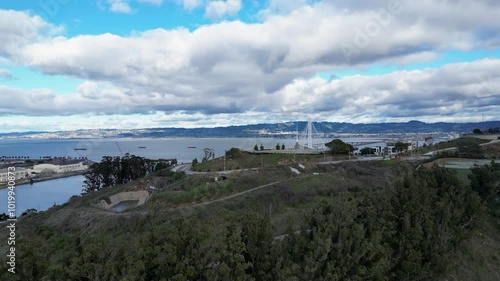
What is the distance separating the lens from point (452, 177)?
811 inches

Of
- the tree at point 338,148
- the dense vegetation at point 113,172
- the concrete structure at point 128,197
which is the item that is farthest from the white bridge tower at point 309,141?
the concrete structure at point 128,197

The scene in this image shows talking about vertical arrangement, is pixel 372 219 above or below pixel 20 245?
below

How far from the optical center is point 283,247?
1063 centimetres

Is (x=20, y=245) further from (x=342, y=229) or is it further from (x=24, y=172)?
(x=24, y=172)

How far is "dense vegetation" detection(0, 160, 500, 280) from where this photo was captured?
786cm

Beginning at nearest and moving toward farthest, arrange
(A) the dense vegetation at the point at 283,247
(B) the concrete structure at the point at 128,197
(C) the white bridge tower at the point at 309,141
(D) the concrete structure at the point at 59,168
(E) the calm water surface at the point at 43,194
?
(A) the dense vegetation at the point at 283,247 → (B) the concrete structure at the point at 128,197 → (E) the calm water surface at the point at 43,194 → (C) the white bridge tower at the point at 309,141 → (D) the concrete structure at the point at 59,168

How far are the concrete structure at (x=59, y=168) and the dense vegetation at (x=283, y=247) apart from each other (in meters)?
89.3

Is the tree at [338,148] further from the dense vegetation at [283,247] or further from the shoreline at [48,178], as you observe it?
the shoreline at [48,178]

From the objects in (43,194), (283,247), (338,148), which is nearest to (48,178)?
(43,194)

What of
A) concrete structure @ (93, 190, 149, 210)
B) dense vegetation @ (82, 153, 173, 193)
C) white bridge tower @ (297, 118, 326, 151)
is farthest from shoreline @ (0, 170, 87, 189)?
white bridge tower @ (297, 118, 326, 151)

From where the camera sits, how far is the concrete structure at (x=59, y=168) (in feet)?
296

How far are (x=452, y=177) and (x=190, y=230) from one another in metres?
17.2

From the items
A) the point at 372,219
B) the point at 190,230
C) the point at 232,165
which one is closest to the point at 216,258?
the point at 190,230

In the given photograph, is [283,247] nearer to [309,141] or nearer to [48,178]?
[309,141]
